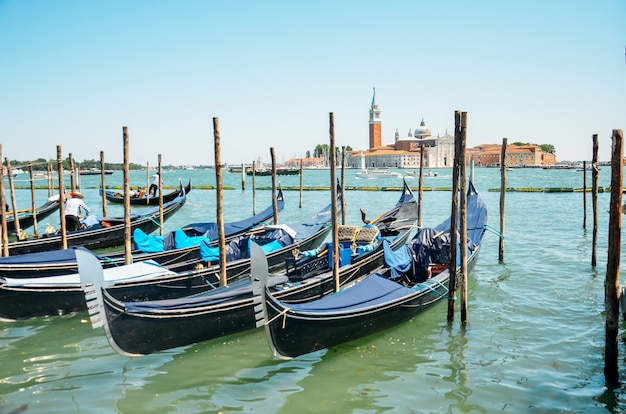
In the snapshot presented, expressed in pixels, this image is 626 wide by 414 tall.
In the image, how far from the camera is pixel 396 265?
6.17 metres

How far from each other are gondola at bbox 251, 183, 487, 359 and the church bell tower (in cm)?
8767

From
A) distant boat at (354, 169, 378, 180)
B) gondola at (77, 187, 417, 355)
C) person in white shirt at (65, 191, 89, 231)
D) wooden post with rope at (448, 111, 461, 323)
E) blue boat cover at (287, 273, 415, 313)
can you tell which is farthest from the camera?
distant boat at (354, 169, 378, 180)

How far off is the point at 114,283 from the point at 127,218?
1428 millimetres

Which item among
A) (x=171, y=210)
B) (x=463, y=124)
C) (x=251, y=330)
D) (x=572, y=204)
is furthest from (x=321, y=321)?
(x=572, y=204)

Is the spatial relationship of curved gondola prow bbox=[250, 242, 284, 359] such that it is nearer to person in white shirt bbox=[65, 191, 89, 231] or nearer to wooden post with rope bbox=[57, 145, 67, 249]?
wooden post with rope bbox=[57, 145, 67, 249]

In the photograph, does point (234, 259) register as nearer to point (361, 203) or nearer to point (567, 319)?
point (567, 319)

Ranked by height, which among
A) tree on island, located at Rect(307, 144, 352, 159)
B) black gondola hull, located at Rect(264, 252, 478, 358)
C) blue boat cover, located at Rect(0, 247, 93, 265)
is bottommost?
black gondola hull, located at Rect(264, 252, 478, 358)

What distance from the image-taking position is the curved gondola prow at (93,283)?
4043 mm

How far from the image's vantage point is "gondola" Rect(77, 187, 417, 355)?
4242 millimetres

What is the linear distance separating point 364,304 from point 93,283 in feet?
7.85

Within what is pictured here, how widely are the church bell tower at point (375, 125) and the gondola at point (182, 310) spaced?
291 feet

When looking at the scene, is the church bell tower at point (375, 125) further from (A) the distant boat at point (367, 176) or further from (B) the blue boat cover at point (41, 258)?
(B) the blue boat cover at point (41, 258)

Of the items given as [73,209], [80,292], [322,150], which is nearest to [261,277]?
[80,292]

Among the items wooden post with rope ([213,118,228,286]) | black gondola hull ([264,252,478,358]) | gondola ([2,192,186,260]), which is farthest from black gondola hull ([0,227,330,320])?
gondola ([2,192,186,260])
